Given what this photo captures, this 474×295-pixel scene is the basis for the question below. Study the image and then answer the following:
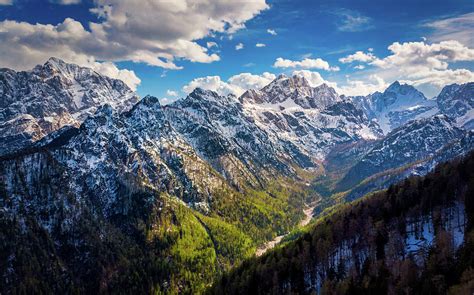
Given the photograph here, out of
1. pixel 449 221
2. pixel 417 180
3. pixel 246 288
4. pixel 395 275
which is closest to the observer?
pixel 395 275

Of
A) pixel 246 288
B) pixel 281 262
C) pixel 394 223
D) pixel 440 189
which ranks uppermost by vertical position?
pixel 440 189

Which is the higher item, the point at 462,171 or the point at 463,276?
the point at 462,171

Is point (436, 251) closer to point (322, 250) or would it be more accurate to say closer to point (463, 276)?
point (463, 276)

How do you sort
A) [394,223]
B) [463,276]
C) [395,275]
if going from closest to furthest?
[463,276] < [395,275] < [394,223]

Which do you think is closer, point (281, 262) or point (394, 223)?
point (394, 223)

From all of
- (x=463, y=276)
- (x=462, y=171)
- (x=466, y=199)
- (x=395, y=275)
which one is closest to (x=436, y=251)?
(x=395, y=275)

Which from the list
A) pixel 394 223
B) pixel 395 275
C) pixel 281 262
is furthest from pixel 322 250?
pixel 395 275
